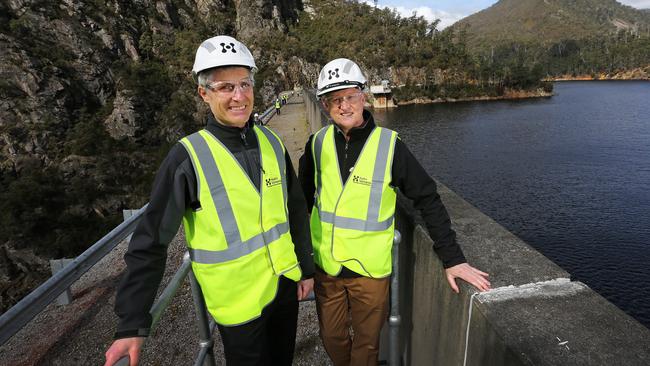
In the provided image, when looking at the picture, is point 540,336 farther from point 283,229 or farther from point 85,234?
point 85,234

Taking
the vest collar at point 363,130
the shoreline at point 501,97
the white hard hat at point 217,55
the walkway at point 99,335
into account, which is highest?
the white hard hat at point 217,55

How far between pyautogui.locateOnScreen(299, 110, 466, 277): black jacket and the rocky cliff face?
28.4 metres

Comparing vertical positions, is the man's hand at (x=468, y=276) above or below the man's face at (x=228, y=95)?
below

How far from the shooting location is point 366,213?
7.38 feet

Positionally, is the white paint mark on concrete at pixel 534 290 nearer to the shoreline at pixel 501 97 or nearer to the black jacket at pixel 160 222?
the black jacket at pixel 160 222

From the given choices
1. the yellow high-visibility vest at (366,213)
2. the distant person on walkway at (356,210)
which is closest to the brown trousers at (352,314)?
the distant person on walkway at (356,210)

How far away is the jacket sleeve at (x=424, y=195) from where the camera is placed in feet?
6.66

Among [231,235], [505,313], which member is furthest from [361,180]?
[505,313]

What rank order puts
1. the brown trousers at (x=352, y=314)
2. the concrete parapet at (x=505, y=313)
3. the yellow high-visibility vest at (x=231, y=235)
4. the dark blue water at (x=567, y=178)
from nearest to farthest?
1. the concrete parapet at (x=505, y=313)
2. the yellow high-visibility vest at (x=231, y=235)
3. the brown trousers at (x=352, y=314)
4. the dark blue water at (x=567, y=178)

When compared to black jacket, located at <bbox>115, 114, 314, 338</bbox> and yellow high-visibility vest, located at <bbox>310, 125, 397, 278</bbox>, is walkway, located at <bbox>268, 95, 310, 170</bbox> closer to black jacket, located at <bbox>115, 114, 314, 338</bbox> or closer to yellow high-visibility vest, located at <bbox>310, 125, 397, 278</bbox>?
yellow high-visibility vest, located at <bbox>310, 125, 397, 278</bbox>

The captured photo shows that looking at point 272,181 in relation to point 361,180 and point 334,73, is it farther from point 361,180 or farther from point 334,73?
point 334,73

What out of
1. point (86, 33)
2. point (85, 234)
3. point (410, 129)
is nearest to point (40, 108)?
point (86, 33)

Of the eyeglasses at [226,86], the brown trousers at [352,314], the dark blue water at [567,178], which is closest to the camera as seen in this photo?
the eyeglasses at [226,86]

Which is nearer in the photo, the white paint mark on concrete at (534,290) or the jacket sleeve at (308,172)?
the white paint mark on concrete at (534,290)
